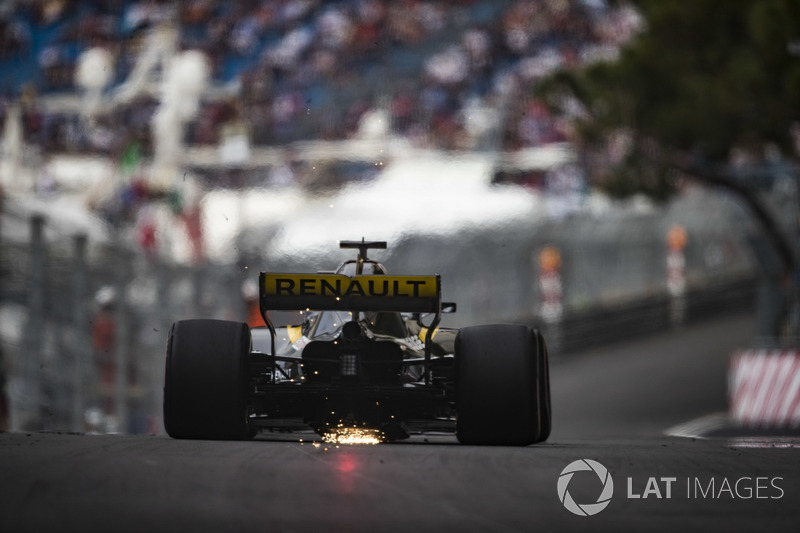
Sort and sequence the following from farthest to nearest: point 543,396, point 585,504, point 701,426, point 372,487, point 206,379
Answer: point 701,426
point 543,396
point 206,379
point 372,487
point 585,504

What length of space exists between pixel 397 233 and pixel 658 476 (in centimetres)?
470

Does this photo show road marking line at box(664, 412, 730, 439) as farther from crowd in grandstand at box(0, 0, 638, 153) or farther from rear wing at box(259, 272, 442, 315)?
rear wing at box(259, 272, 442, 315)

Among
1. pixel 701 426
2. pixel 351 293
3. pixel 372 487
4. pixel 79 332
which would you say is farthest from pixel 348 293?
pixel 701 426

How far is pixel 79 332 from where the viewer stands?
11820 mm

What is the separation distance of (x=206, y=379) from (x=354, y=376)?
2.25ft

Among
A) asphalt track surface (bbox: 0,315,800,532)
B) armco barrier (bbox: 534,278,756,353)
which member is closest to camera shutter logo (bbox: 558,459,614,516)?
asphalt track surface (bbox: 0,315,800,532)

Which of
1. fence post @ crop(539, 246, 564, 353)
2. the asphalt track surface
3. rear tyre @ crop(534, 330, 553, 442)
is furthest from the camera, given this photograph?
fence post @ crop(539, 246, 564, 353)

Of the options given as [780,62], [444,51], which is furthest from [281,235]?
[444,51]

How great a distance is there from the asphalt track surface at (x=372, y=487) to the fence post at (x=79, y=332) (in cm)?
436

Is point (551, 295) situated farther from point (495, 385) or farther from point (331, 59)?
point (495, 385)

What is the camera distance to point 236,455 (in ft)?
19.2

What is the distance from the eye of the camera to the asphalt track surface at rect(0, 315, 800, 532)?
4164 millimetres

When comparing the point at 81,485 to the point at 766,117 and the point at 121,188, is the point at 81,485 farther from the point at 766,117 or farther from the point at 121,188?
the point at 121,188

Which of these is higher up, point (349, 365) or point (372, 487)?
point (349, 365)
